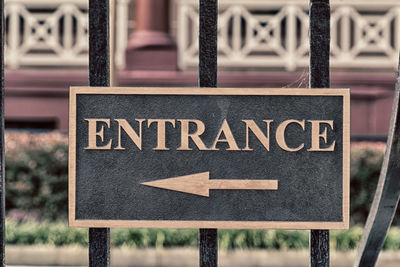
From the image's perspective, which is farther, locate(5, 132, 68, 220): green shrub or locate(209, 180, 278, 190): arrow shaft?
locate(5, 132, 68, 220): green shrub

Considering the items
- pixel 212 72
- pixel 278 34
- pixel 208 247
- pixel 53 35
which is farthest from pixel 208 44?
pixel 53 35

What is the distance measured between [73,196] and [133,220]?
237mm

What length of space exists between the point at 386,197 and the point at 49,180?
4679 mm

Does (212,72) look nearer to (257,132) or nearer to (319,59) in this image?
(257,132)

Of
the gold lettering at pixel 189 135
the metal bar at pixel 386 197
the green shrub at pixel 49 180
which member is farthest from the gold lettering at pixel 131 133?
the green shrub at pixel 49 180

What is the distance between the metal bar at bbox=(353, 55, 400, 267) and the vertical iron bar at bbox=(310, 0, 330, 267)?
158 millimetres

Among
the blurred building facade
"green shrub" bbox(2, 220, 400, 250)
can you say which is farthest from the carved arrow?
the blurred building facade

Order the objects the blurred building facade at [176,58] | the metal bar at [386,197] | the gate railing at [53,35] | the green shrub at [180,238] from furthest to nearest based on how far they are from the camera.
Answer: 1. the gate railing at [53,35]
2. the blurred building facade at [176,58]
3. the green shrub at [180,238]
4. the metal bar at [386,197]

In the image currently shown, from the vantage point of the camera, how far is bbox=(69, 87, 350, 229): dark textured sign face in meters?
1.99

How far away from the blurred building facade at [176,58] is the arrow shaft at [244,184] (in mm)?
6280

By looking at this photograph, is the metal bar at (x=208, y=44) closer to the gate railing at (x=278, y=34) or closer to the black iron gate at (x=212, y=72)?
the black iron gate at (x=212, y=72)

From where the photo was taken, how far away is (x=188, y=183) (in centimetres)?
199

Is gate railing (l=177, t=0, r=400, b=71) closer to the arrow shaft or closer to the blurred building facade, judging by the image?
the blurred building facade

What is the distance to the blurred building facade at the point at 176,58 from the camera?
8.38m
